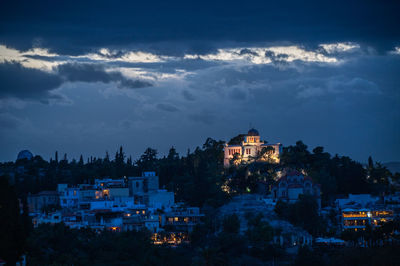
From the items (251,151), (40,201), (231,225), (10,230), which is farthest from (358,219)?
(10,230)

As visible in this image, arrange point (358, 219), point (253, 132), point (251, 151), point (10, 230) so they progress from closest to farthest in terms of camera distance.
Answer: point (10, 230)
point (358, 219)
point (251, 151)
point (253, 132)

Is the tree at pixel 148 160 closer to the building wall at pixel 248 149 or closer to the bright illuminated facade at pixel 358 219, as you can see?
the building wall at pixel 248 149

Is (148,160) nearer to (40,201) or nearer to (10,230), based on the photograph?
(40,201)

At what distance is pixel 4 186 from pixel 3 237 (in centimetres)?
377

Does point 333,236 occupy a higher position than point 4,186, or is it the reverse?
point 4,186

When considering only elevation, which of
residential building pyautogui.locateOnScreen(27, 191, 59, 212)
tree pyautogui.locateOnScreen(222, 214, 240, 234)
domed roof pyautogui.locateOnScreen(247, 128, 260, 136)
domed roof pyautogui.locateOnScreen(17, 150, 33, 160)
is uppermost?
domed roof pyautogui.locateOnScreen(247, 128, 260, 136)

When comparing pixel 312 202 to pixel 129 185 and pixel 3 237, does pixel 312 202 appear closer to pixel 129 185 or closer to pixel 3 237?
pixel 129 185

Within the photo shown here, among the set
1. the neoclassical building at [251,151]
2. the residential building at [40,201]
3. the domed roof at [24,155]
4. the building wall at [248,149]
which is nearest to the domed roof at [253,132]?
the neoclassical building at [251,151]

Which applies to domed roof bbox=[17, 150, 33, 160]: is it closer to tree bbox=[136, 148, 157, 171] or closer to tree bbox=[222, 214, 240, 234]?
tree bbox=[136, 148, 157, 171]

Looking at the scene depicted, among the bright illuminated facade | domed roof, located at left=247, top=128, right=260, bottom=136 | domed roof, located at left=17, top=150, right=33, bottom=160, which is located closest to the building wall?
domed roof, located at left=247, top=128, right=260, bottom=136

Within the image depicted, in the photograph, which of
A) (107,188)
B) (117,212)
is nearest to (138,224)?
(117,212)

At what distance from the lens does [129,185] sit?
3194 inches

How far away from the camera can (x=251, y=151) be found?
8919 centimetres

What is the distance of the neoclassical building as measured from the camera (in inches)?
3420
